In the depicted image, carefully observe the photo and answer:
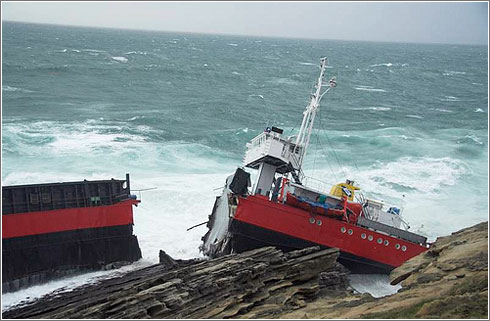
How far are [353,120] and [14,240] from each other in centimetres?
4518

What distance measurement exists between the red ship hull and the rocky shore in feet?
9.03

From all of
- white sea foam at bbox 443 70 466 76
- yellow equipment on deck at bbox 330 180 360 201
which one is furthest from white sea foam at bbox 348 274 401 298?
white sea foam at bbox 443 70 466 76

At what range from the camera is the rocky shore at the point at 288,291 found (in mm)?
13008

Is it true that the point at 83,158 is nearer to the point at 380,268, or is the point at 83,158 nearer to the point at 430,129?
the point at 380,268

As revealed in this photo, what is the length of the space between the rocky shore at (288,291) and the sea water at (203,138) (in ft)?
16.9

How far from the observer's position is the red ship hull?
2339cm

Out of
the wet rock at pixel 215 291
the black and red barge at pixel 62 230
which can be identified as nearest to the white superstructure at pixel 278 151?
the wet rock at pixel 215 291

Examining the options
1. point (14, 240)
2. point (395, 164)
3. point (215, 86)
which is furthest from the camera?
point (215, 86)

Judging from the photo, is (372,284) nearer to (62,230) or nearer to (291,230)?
(291,230)

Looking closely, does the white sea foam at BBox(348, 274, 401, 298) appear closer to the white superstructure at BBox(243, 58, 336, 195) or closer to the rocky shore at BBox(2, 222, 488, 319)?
the rocky shore at BBox(2, 222, 488, 319)

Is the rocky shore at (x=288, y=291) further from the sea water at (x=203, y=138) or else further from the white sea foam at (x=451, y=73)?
the white sea foam at (x=451, y=73)

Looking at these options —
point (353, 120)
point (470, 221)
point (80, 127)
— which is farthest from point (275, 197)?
point (353, 120)

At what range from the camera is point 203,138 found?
1891 inches

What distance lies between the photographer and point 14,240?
21.9 meters
